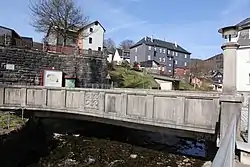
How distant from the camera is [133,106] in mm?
13117

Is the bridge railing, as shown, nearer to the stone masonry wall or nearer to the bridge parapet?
the bridge parapet

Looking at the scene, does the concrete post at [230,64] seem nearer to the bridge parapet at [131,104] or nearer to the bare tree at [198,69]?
the bridge parapet at [131,104]

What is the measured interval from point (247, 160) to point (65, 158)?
9.56 m

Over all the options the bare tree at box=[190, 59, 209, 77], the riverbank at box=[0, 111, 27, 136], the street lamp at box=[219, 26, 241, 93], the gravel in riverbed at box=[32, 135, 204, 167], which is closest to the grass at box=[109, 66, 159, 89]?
the bare tree at box=[190, 59, 209, 77]

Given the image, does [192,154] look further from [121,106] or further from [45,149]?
[45,149]

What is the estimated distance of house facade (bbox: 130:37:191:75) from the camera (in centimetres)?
7581

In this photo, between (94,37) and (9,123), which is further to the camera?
(94,37)

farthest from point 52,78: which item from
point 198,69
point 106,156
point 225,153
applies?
point 198,69

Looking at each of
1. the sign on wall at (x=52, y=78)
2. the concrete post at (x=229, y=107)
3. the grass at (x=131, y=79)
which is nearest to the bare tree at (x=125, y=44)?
the grass at (x=131, y=79)

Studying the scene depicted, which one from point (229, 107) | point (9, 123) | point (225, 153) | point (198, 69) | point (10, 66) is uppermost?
point (198, 69)

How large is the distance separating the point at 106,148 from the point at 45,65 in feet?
47.7

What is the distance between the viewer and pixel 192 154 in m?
15.4

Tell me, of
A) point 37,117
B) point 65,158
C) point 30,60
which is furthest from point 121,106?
point 30,60

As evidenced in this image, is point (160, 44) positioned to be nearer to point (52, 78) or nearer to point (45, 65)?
point (45, 65)
